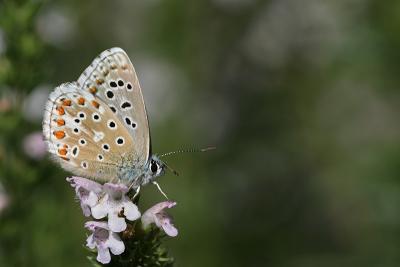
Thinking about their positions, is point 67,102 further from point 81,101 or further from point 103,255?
point 103,255

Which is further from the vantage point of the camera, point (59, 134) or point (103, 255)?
point (59, 134)

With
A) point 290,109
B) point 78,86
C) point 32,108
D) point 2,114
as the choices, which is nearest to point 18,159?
point 2,114

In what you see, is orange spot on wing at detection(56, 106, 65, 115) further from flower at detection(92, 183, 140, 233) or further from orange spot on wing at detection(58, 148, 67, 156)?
flower at detection(92, 183, 140, 233)

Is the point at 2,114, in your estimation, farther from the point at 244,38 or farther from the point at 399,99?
the point at 244,38

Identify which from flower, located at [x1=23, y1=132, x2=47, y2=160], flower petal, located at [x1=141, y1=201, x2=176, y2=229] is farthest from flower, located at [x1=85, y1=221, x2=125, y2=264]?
flower, located at [x1=23, y1=132, x2=47, y2=160]

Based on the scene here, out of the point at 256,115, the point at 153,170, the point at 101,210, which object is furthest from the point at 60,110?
the point at 256,115

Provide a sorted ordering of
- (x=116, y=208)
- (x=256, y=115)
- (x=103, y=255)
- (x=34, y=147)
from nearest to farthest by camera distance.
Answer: (x=103, y=255) < (x=116, y=208) < (x=34, y=147) < (x=256, y=115)
